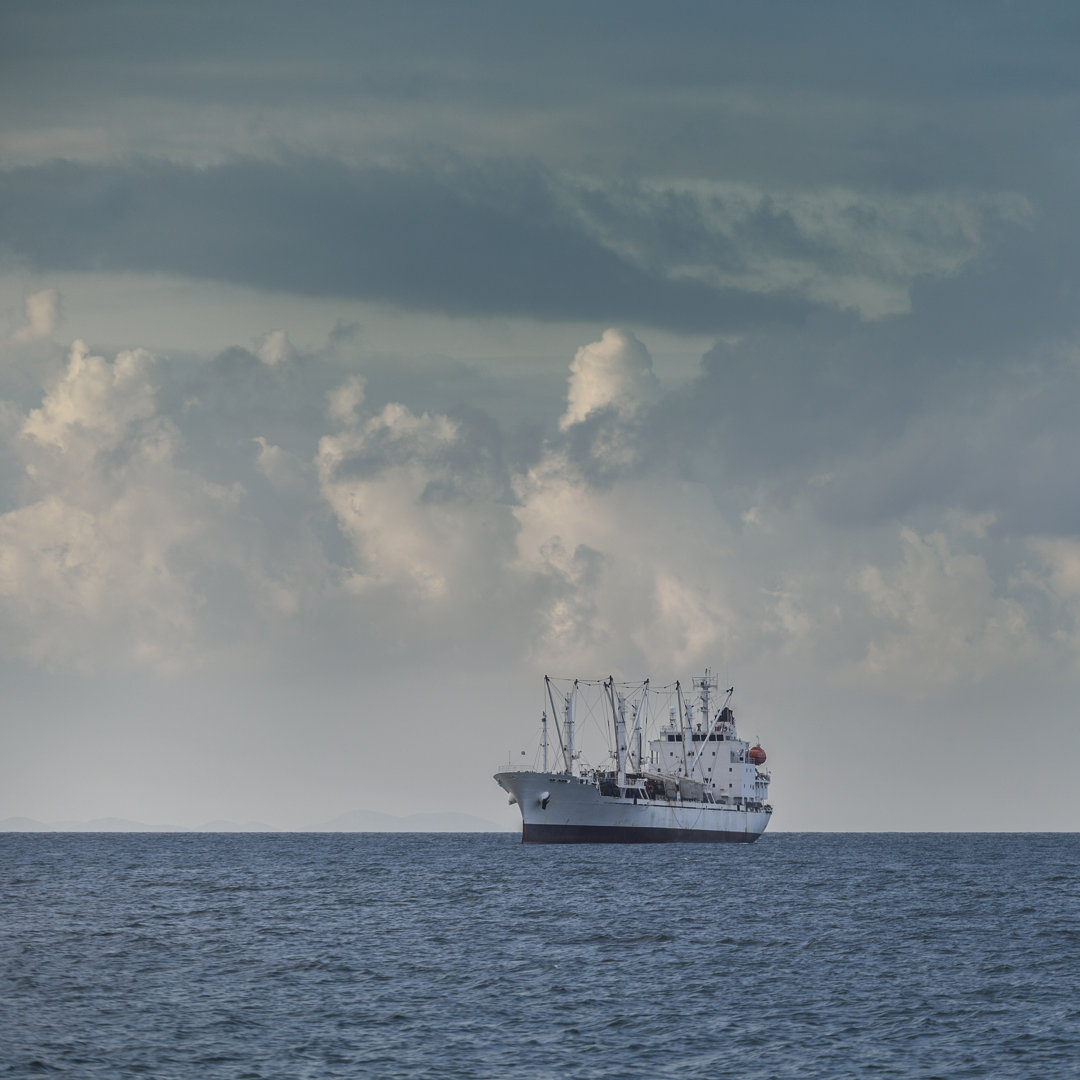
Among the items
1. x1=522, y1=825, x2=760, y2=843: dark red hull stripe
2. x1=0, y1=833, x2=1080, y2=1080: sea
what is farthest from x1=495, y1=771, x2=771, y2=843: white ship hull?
x1=0, y1=833, x2=1080, y2=1080: sea

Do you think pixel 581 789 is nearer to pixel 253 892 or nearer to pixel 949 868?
pixel 949 868

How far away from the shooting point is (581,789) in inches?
7072

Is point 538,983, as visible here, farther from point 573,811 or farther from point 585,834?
point 585,834

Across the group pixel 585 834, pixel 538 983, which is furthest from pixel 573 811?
pixel 538 983

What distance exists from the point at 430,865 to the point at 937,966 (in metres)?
113

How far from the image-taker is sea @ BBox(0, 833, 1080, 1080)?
44.9 m

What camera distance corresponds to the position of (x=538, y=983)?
6078 cm

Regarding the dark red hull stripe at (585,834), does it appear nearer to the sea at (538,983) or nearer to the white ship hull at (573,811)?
the white ship hull at (573,811)

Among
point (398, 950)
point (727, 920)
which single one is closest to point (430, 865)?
point (727, 920)

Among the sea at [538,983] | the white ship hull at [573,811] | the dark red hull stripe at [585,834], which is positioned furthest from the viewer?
the dark red hull stripe at [585,834]

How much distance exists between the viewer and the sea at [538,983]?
44.9m

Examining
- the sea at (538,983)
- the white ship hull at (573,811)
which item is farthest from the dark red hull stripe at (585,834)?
the sea at (538,983)

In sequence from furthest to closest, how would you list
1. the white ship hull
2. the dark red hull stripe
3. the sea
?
the dark red hull stripe, the white ship hull, the sea

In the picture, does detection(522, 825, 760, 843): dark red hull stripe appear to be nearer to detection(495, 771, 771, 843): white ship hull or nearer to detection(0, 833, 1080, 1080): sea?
detection(495, 771, 771, 843): white ship hull
